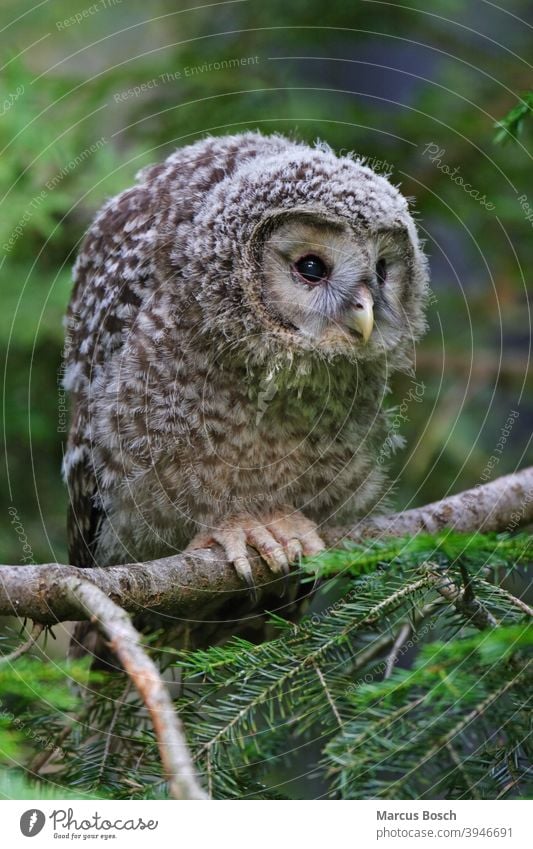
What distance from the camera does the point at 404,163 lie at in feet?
13.1

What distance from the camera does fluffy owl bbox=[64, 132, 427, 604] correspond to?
109 inches

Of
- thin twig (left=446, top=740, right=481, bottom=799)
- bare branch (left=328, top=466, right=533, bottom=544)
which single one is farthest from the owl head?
thin twig (left=446, top=740, right=481, bottom=799)

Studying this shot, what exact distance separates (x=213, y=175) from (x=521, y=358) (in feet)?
6.55

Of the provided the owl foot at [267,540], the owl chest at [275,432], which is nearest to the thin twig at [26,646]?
the owl foot at [267,540]

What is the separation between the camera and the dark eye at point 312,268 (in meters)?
2.78

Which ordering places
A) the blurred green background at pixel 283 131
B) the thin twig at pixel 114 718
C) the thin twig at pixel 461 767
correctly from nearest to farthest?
the thin twig at pixel 461 767, the thin twig at pixel 114 718, the blurred green background at pixel 283 131

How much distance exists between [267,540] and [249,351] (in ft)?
1.96

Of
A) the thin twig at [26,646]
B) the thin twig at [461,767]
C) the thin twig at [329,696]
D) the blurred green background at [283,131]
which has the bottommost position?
the thin twig at [461,767]

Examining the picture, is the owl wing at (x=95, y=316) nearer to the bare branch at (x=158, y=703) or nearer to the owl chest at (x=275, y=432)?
the owl chest at (x=275, y=432)

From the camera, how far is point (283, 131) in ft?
12.7

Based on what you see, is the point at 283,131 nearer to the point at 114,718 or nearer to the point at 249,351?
the point at 249,351

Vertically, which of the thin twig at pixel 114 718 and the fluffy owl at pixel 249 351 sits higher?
the fluffy owl at pixel 249 351

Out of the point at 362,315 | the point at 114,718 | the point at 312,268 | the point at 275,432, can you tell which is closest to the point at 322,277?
the point at 312,268

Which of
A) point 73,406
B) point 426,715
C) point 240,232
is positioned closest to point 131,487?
point 73,406
